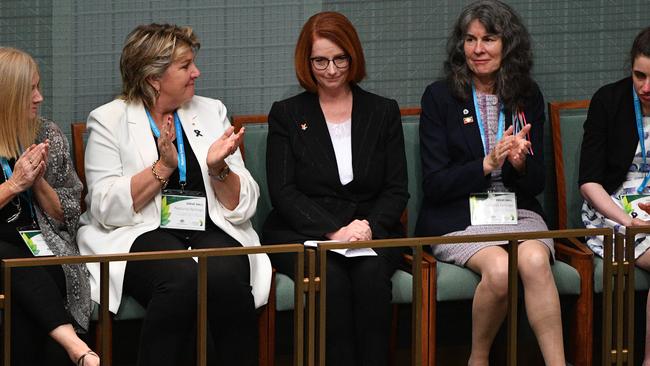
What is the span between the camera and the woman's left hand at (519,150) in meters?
4.67

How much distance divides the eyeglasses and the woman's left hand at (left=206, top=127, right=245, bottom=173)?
53cm

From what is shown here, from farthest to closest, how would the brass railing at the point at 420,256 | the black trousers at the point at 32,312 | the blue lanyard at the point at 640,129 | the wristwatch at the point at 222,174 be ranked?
the blue lanyard at the point at 640,129
the wristwatch at the point at 222,174
the black trousers at the point at 32,312
the brass railing at the point at 420,256

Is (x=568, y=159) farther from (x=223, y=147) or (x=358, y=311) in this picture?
(x=223, y=147)

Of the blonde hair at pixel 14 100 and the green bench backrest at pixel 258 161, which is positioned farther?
the green bench backrest at pixel 258 161

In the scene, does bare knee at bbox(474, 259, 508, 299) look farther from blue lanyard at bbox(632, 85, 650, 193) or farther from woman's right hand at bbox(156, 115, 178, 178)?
woman's right hand at bbox(156, 115, 178, 178)

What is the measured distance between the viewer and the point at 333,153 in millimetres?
4848

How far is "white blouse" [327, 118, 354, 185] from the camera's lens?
487 centimetres

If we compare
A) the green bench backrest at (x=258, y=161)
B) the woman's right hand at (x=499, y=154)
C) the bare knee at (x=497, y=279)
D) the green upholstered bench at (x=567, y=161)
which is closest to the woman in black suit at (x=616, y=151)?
the green upholstered bench at (x=567, y=161)

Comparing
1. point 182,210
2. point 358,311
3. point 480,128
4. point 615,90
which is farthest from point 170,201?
point 615,90

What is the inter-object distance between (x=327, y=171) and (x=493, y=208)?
673 mm

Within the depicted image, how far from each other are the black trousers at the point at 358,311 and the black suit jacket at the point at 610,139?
3.44 ft

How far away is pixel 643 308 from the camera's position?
505 centimetres

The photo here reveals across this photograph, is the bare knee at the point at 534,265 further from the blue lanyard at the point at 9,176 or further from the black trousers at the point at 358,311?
the blue lanyard at the point at 9,176

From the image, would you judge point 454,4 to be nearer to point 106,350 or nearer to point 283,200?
point 283,200
